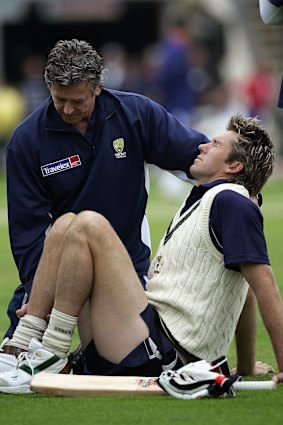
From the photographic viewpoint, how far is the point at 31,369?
5680 millimetres

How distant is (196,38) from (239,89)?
545cm

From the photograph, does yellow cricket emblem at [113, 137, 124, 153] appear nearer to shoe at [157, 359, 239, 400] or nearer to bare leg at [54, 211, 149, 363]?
bare leg at [54, 211, 149, 363]

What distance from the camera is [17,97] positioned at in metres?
27.1

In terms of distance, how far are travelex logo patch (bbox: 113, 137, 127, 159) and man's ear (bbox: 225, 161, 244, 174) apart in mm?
778

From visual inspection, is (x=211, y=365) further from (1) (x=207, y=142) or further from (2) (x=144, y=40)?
(2) (x=144, y=40)

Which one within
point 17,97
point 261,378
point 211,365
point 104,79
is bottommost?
point 17,97

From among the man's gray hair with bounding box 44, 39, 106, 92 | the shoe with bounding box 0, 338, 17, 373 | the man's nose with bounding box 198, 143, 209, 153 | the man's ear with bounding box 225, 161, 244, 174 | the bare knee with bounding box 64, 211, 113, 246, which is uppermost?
the man's gray hair with bounding box 44, 39, 106, 92

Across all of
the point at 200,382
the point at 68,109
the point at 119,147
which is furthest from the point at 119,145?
the point at 200,382

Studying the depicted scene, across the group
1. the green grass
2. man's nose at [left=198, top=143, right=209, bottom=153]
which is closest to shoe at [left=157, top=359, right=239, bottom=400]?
the green grass

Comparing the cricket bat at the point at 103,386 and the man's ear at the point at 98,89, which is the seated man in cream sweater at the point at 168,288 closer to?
the cricket bat at the point at 103,386

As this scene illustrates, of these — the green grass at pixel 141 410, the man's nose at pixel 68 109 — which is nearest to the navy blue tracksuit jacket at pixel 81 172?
the man's nose at pixel 68 109

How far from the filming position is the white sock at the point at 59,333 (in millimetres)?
5586

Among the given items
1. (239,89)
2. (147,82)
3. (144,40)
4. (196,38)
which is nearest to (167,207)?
(239,89)

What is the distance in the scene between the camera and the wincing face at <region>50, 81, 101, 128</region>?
617cm
